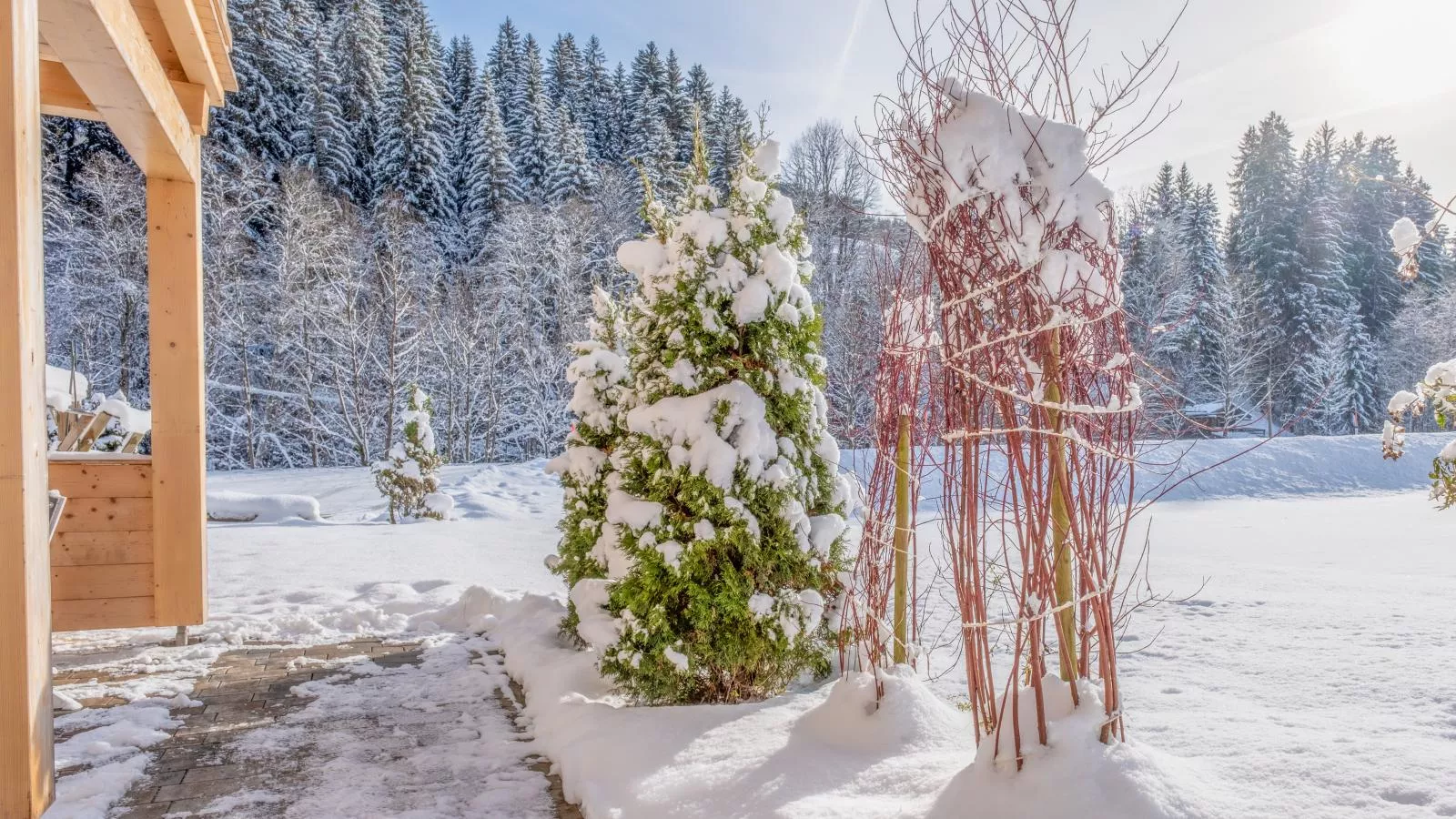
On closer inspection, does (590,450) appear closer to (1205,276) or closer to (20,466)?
(20,466)

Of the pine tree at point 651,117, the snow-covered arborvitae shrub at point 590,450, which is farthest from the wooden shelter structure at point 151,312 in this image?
the pine tree at point 651,117

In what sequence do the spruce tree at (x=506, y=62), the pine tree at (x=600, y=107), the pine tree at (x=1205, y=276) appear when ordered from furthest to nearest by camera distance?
the pine tree at (x=600, y=107), the spruce tree at (x=506, y=62), the pine tree at (x=1205, y=276)

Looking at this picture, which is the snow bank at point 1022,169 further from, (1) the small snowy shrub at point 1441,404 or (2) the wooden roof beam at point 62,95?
(2) the wooden roof beam at point 62,95

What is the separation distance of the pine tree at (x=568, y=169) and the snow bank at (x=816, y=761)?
20.1 m

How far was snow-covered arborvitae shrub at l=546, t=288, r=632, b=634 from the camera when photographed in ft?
12.4

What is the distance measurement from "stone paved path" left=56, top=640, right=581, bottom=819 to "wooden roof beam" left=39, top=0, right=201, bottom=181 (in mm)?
2456

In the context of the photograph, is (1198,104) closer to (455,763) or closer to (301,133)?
(455,763)

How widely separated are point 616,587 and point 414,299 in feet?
61.5

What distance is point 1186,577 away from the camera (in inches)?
249

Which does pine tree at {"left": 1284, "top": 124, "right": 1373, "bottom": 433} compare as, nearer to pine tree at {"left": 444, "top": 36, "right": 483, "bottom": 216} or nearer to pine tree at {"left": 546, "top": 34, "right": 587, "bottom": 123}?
pine tree at {"left": 546, "top": 34, "right": 587, "bottom": 123}

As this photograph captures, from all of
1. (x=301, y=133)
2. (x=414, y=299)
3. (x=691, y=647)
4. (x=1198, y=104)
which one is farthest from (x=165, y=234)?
(x=301, y=133)

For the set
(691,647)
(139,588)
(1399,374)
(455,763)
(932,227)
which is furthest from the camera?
(1399,374)

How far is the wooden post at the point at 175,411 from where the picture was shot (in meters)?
A: 4.00

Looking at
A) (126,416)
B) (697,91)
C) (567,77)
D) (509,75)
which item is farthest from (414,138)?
(126,416)
